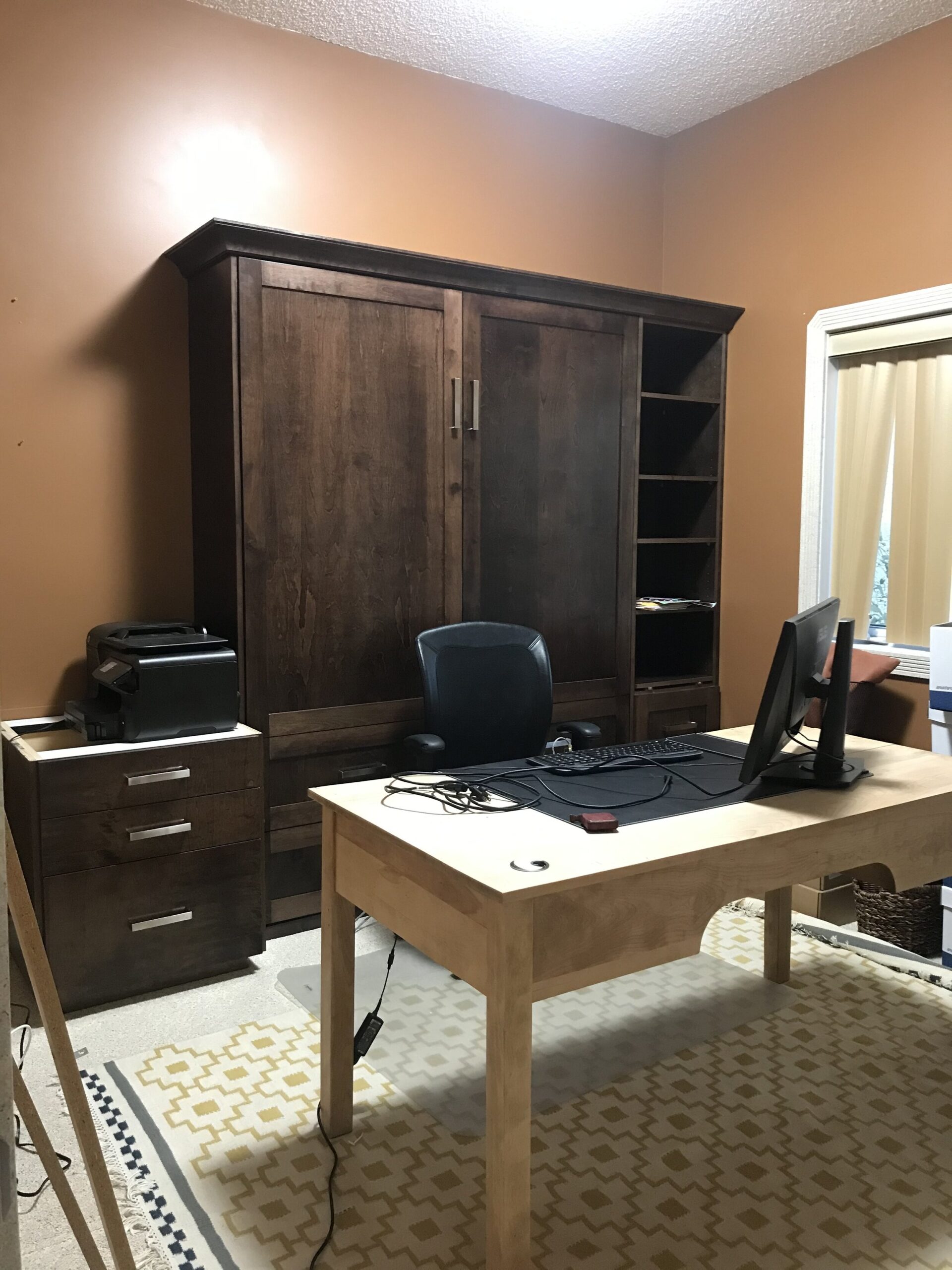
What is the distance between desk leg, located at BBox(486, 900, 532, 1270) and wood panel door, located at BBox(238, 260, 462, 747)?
163 centimetres

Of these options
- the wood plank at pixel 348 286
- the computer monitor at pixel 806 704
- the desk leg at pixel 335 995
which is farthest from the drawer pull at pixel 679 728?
the desk leg at pixel 335 995

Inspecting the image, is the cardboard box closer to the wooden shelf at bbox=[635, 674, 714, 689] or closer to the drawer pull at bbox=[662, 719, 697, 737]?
the drawer pull at bbox=[662, 719, 697, 737]

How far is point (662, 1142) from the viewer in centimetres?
214

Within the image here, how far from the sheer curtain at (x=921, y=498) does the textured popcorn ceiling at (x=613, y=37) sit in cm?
111

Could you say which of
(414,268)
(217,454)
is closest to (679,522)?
(414,268)

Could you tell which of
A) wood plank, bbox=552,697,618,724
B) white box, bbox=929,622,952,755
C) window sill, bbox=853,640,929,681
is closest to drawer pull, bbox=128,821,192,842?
wood plank, bbox=552,697,618,724

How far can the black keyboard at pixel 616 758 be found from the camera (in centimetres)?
234

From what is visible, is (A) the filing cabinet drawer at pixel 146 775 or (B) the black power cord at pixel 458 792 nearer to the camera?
(B) the black power cord at pixel 458 792

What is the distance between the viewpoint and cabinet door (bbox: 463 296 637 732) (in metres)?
3.44

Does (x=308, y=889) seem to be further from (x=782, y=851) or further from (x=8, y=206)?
(x=8, y=206)

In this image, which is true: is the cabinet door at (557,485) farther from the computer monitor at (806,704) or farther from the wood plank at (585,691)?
the computer monitor at (806,704)

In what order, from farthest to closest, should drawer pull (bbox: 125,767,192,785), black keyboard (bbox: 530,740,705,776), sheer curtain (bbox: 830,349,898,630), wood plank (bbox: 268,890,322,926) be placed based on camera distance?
sheer curtain (bbox: 830,349,898,630), wood plank (bbox: 268,890,322,926), drawer pull (bbox: 125,767,192,785), black keyboard (bbox: 530,740,705,776)

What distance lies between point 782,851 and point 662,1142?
0.72m

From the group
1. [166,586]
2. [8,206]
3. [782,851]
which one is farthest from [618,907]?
[8,206]
